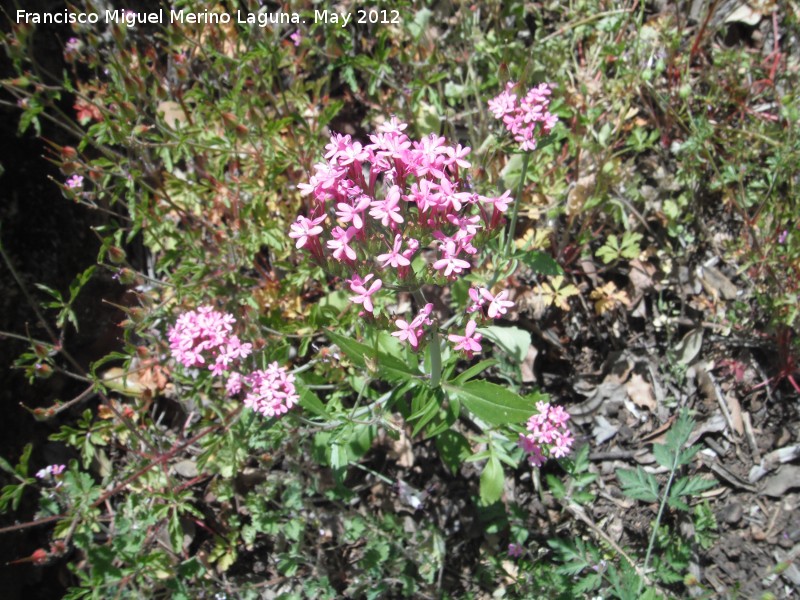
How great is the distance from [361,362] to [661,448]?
1.48 m

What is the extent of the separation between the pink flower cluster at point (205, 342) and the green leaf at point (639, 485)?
1811 millimetres

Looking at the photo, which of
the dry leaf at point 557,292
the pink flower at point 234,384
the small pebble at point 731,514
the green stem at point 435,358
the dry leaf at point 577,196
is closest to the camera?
the green stem at point 435,358

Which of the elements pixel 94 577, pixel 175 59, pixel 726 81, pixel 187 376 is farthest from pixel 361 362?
pixel 726 81

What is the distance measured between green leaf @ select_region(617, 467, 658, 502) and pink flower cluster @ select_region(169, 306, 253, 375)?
1.81 m

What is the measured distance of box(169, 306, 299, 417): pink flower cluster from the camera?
259 centimetres

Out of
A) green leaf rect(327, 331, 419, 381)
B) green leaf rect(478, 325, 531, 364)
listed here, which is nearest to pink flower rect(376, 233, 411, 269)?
green leaf rect(327, 331, 419, 381)

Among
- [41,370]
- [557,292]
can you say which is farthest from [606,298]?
[41,370]

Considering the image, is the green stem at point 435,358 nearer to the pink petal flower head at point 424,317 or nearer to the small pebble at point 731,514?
the pink petal flower head at point 424,317

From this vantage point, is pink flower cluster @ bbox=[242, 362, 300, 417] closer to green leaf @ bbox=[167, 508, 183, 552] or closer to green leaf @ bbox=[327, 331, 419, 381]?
green leaf @ bbox=[327, 331, 419, 381]

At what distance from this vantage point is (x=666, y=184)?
3.70m

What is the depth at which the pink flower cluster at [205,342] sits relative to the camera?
2.72m

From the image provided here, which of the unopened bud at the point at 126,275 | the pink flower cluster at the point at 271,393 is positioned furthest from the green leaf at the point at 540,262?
the unopened bud at the point at 126,275

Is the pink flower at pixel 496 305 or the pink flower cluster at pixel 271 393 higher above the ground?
the pink flower at pixel 496 305

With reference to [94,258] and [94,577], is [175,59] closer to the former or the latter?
[94,258]
